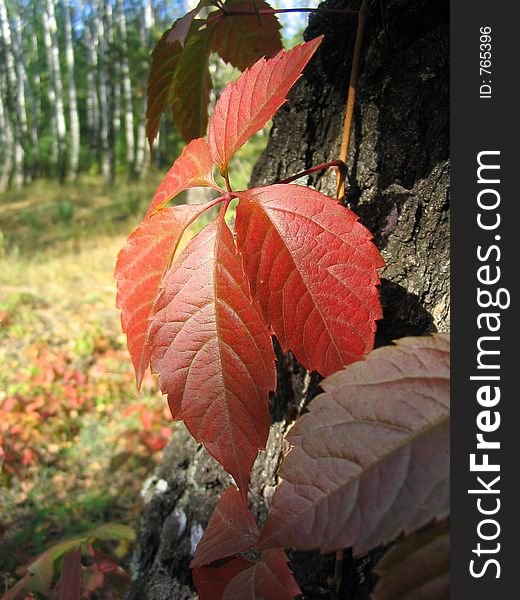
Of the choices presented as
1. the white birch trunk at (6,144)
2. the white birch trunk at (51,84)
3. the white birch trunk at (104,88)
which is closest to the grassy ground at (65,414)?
the white birch trunk at (6,144)

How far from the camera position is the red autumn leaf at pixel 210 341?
1.83 ft

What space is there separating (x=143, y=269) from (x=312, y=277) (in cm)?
20

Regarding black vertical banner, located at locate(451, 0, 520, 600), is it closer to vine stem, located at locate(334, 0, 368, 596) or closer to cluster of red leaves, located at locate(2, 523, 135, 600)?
vine stem, located at locate(334, 0, 368, 596)

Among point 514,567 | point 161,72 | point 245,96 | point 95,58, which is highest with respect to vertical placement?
point 95,58

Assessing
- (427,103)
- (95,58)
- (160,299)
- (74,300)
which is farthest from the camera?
(95,58)

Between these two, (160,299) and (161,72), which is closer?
(160,299)

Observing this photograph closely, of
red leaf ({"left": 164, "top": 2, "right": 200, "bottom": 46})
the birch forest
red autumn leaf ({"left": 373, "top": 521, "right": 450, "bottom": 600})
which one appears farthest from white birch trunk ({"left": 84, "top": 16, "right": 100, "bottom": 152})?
red autumn leaf ({"left": 373, "top": 521, "right": 450, "bottom": 600})

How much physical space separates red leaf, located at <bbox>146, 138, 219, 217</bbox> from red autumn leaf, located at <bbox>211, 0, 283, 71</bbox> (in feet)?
0.88

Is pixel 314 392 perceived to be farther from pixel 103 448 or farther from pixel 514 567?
pixel 103 448

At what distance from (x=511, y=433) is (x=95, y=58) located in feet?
71.5

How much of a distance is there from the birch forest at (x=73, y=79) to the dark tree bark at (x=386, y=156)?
15.5 m

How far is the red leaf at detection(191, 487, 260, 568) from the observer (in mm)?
650

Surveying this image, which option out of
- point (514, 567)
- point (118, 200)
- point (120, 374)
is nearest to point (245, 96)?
point (514, 567)

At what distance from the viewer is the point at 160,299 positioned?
0.57m
